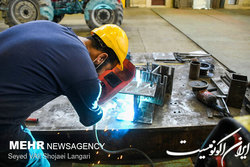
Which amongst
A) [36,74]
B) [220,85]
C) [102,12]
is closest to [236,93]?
[220,85]

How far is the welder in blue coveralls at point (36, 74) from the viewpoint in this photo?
1.09 m

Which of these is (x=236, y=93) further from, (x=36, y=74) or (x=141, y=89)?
(x=36, y=74)

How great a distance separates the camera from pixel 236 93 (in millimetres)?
→ 2043

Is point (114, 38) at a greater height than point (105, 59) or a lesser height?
greater

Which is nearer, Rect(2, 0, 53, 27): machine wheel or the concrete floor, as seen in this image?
the concrete floor

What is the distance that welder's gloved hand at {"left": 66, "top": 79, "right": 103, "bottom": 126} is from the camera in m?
1.19

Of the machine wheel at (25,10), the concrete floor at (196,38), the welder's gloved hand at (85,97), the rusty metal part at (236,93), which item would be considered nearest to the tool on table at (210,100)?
the rusty metal part at (236,93)

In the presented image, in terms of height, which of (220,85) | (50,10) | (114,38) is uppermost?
(50,10)

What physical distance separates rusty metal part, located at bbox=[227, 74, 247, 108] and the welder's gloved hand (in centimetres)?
142

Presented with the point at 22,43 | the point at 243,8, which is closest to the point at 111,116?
the point at 22,43

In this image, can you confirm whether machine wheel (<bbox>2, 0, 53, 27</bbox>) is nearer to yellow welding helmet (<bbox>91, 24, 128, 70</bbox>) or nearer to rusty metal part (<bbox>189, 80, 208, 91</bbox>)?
yellow welding helmet (<bbox>91, 24, 128, 70</bbox>)

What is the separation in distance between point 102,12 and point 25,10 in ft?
6.40

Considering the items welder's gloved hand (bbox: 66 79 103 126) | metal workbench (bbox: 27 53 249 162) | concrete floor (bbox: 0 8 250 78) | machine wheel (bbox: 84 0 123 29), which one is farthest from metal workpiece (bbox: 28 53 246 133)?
machine wheel (bbox: 84 0 123 29)

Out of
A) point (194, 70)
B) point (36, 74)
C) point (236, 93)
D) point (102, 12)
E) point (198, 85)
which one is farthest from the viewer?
point (102, 12)
